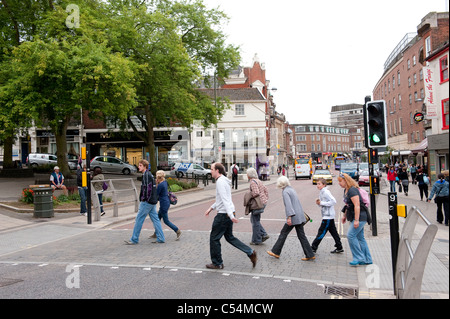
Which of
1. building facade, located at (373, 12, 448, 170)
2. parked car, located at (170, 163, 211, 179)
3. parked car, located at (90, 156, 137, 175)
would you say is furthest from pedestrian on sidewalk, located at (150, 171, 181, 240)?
building facade, located at (373, 12, 448, 170)

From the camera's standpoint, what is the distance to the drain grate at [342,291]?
17.3 feet

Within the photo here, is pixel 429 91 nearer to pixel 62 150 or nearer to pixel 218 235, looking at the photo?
pixel 218 235

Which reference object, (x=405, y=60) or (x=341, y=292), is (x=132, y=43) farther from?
(x=405, y=60)

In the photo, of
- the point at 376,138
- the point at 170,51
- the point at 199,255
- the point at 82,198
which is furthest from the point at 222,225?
the point at 170,51

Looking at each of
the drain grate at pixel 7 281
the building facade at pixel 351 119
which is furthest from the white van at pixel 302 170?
the building facade at pixel 351 119

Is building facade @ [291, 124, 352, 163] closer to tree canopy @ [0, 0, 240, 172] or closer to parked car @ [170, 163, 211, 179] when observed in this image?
parked car @ [170, 163, 211, 179]

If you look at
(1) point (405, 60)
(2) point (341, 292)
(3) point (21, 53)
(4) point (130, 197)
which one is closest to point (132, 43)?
(3) point (21, 53)

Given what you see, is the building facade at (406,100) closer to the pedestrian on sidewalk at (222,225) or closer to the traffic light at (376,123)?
the traffic light at (376,123)

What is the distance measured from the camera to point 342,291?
5.51 meters

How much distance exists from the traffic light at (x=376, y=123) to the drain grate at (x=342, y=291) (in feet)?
11.6

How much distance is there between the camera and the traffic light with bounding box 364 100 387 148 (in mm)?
7895

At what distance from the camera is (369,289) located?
548 cm

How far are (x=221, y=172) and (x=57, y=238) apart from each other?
19.1 feet

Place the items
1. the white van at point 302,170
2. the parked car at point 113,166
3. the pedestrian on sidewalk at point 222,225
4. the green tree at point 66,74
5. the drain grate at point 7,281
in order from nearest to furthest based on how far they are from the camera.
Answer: the drain grate at point 7,281 < the pedestrian on sidewalk at point 222,225 < the green tree at point 66,74 < the parked car at point 113,166 < the white van at point 302,170
